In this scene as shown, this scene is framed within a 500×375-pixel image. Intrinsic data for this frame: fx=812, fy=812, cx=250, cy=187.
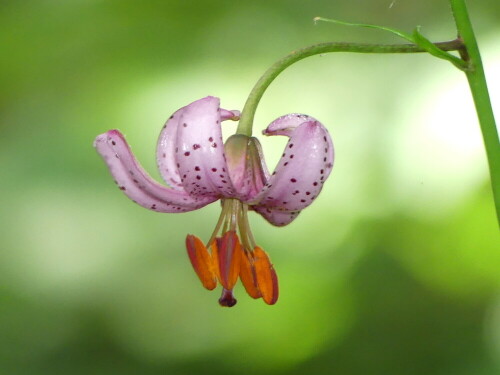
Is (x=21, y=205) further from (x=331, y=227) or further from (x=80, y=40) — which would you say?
(x=331, y=227)

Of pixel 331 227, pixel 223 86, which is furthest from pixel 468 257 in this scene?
pixel 223 86

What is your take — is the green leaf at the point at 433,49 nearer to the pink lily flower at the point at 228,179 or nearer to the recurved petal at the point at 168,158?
the pink lily flower at the point at 228,179

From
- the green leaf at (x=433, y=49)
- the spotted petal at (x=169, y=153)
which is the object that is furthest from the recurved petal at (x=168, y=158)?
the green leaf at (x=433, y=49)

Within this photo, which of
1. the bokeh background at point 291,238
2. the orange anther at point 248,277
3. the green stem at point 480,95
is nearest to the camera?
the green stem at point 480,95

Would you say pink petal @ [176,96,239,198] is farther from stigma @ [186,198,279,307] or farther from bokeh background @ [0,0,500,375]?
bokeh background @ [0,0,500,375]

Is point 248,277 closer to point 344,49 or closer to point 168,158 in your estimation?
point 168,158

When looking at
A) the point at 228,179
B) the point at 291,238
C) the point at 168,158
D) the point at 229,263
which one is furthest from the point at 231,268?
the point at 291,238
